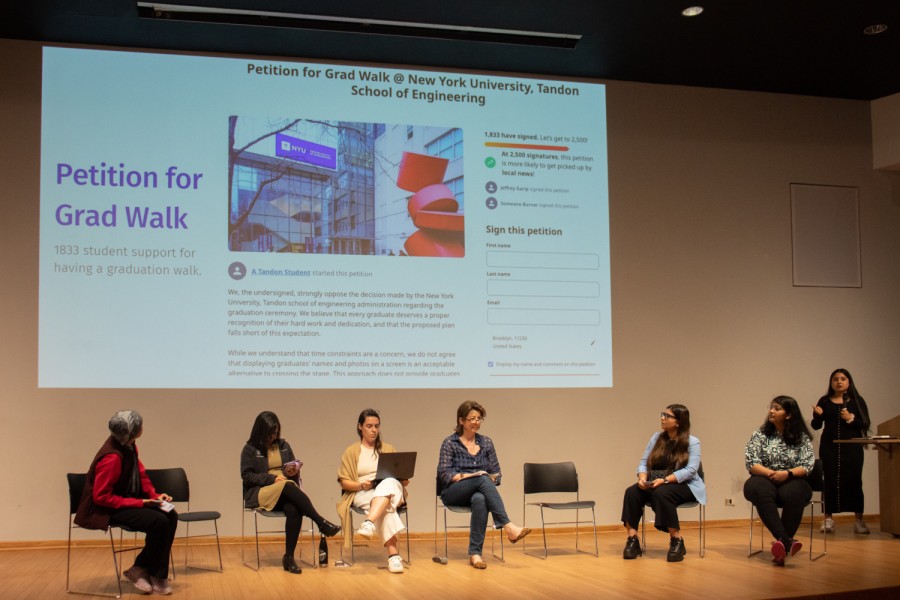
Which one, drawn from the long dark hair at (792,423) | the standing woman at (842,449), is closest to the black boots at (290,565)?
the long dark hair at (792,423)

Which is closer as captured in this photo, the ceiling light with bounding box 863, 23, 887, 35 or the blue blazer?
the blue blazer

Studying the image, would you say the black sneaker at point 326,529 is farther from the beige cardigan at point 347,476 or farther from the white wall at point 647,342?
the white wall at point 647,342

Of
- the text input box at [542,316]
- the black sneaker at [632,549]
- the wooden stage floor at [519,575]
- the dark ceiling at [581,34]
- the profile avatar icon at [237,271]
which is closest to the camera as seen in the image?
the wooden stage floor at [519,575]

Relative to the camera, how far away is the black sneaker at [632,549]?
586 cm

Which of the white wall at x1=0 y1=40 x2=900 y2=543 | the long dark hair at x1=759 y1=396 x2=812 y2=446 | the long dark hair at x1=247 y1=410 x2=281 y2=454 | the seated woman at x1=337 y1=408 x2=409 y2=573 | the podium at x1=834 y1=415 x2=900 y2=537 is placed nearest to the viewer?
the seated woman at x1=337 y1=408 x2=409 y2=573

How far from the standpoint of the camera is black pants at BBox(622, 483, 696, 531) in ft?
19.0

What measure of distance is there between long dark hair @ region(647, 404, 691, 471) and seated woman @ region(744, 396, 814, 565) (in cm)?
42

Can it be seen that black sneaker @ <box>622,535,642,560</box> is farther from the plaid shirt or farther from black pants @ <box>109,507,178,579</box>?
black pants @ <box>109,507,178,579</box>

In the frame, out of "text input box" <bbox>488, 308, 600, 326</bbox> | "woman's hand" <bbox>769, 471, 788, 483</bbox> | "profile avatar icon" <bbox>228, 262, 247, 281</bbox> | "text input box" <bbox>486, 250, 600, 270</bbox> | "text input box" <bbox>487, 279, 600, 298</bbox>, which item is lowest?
"woman's hand" <bbox>769, 471, 788, 483</bbox>

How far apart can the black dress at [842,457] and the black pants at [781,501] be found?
1.32 metres

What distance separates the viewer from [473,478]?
19.0ft

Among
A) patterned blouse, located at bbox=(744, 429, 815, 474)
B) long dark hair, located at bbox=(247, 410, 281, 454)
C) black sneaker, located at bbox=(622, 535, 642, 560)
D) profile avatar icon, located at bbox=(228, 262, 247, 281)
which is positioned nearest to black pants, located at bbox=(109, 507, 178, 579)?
long dark hair, located at bbox=(247, 410, 281, 454)

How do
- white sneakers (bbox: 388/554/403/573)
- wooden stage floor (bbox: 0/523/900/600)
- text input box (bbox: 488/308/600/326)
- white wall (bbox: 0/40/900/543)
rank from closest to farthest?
1. wooden stage floor (bbox: 0/523/900/600)
2. white sneakers (bbox: 388/554/403/573)
3. white wall (bbox: 0/40/900/543)
4. text input box (bbox: 488/308/600/326)

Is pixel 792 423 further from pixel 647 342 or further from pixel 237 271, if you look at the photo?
pixel 237 271
